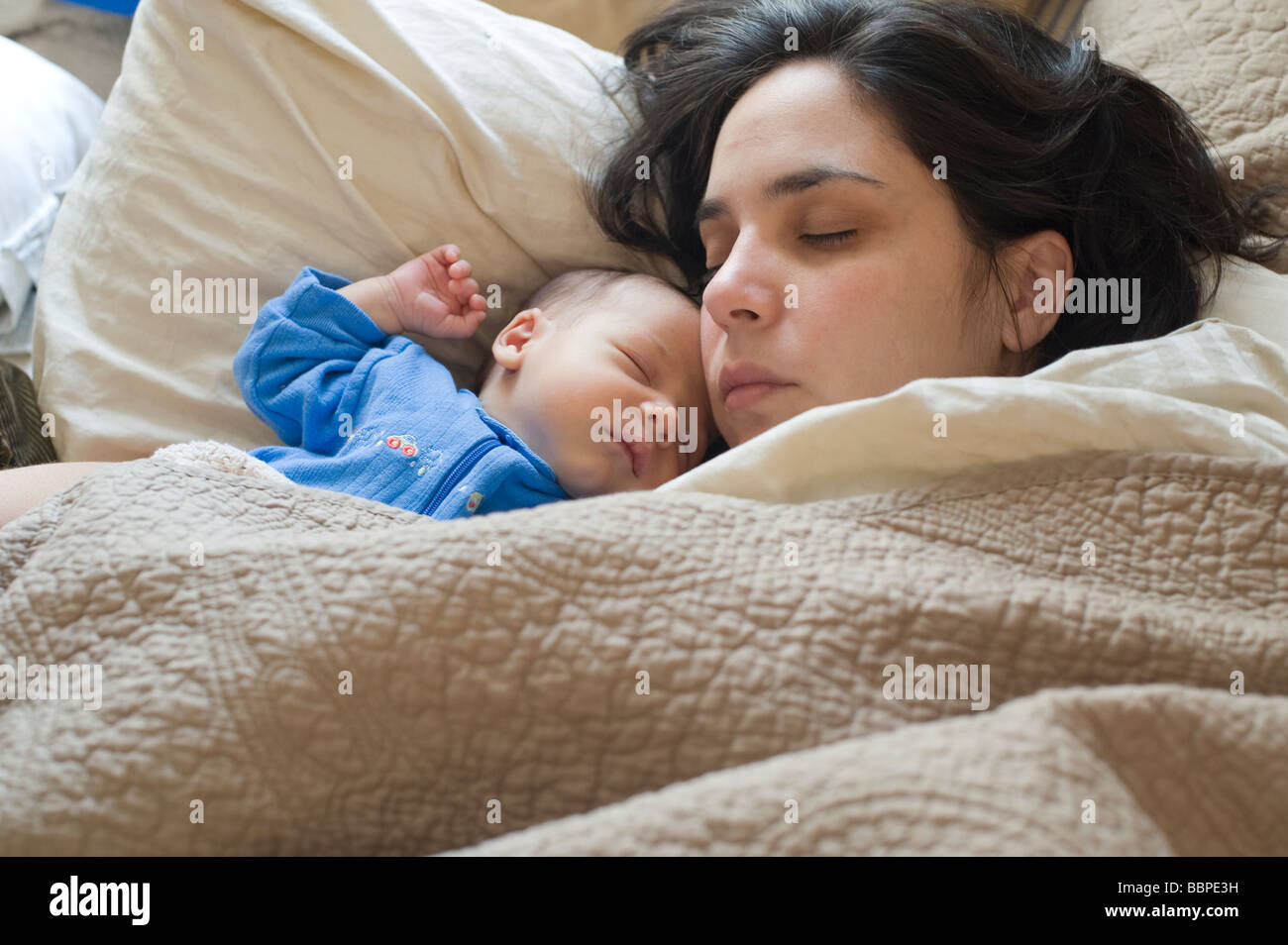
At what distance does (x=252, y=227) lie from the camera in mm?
1375

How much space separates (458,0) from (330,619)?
1.08 metres

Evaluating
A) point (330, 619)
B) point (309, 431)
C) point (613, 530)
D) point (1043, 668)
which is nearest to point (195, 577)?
point (330, 619)

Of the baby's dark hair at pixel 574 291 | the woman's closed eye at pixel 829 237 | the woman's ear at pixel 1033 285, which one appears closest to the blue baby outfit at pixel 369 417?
the baby's dark hair at pixel 574 291

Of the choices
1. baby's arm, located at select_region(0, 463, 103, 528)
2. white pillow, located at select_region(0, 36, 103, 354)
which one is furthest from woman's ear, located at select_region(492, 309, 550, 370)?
white pillow, located at select_region(0, 36, 103, 354)

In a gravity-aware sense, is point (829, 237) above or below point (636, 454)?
above

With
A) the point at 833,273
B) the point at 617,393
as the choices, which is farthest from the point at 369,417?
the point at 833,273

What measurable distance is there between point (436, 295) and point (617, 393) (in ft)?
1.00

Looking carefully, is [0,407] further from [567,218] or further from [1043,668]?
[1043,668]

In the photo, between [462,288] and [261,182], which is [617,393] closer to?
[462,288]

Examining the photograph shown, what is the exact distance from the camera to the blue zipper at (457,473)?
1205mm

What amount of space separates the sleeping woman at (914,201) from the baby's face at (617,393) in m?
0.07

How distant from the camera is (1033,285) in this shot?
1.23 m
